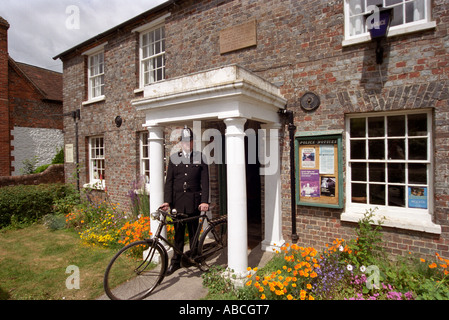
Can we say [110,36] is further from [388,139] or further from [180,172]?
[388,139]

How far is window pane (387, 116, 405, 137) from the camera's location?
14.0 feet

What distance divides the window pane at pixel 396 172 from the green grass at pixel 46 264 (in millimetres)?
5131

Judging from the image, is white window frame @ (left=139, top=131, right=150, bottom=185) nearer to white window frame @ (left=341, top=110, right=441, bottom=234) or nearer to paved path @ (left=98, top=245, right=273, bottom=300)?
paved path @ (left=98, top=245, right=273, bottom=300)

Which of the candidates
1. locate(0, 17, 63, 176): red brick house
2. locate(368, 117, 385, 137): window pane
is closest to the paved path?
locate(368, 117, 385, 137): window pane

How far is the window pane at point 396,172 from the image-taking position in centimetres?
430

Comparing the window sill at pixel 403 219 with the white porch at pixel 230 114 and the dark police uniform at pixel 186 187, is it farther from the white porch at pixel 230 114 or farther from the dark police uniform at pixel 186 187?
the dark police uniform at pixel 186 187

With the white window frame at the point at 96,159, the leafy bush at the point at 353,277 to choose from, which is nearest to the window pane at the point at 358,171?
the leafy bush at the point at 353,277

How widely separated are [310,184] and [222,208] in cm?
225

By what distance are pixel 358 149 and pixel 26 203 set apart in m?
9.61

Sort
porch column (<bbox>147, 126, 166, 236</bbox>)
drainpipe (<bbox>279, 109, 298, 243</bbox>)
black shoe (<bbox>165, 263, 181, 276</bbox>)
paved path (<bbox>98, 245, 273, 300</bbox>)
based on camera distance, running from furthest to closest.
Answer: drainpipe (<bbox>279, 109, 298, 243</bbox>) → porch column (<bbox>147, 126, 166, 236</bbox>) → black shoe (<bbox>165, 263, 181, 276</bbox>) → paved path (<bbox>98, 245, 273, 300</bbox>)

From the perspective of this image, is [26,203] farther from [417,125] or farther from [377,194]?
[417,125]

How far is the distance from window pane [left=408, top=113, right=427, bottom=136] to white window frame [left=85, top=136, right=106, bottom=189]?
872 cm

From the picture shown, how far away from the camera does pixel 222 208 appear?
6.15m
